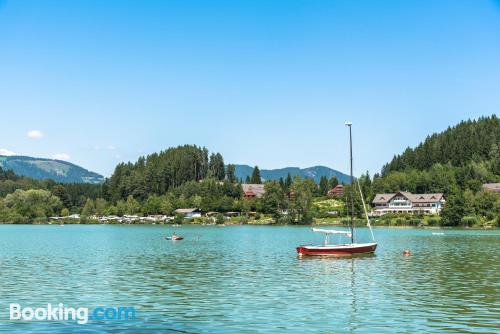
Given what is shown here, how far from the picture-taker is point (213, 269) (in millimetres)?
59781

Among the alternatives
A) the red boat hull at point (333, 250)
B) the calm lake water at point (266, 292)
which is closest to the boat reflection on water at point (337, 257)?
the red boat hull at point (333, 250)

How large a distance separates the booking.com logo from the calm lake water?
0.67 metres

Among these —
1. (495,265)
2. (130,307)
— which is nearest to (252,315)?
(130,307)

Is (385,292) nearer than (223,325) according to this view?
No

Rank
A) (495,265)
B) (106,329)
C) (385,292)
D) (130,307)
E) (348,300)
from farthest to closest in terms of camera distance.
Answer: (495,265)
(385,292)
(348,300)
(130,307)
(106,329)

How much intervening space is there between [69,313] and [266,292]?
14509 millimetres

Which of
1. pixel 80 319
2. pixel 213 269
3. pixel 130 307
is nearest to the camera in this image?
pixel 80 319

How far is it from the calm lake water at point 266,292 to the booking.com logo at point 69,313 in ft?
2.20

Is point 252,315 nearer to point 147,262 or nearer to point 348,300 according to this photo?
point 348,300

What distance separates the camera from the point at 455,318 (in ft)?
110

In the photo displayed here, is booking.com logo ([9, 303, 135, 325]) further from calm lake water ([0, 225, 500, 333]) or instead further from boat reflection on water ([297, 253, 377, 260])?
boat reflection on water ([297, 253, 377, 260])

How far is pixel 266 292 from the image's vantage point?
140ft

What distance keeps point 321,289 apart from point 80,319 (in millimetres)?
19772

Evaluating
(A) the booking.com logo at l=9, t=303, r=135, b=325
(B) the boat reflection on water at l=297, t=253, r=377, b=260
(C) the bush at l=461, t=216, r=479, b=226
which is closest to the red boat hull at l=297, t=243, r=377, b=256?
(B) the boat reflection on water at l=297, t=253, r=377, b=260
